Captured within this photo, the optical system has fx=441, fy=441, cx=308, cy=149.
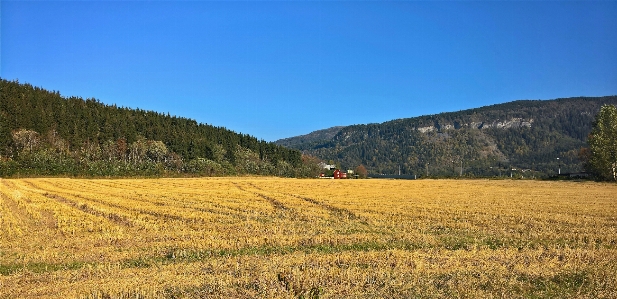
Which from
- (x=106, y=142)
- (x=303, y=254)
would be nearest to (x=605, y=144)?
(x=303, y=254)

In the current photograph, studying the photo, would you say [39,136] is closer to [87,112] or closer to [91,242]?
[87,112]

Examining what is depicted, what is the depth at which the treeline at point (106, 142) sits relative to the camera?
294 ft

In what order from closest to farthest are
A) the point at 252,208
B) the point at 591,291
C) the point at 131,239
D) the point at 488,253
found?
the point at 591,291
the point at 488,253
the point at 131,239
the point at 252,208

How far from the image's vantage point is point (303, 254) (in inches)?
568

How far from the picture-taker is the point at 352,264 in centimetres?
1230

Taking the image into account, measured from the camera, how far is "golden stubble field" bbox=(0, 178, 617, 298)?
9.77 metres

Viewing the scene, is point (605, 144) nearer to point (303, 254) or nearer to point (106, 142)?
point (303, 254)

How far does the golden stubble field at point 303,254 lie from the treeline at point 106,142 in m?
70.2

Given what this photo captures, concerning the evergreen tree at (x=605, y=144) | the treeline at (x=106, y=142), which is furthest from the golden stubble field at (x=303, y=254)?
the evergreen tree at (x=605, y=144)

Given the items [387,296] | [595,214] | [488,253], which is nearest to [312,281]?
[387,296]

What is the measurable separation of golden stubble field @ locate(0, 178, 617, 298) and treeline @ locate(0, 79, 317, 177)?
70173 millimetres

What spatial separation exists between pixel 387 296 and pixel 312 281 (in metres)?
1.84

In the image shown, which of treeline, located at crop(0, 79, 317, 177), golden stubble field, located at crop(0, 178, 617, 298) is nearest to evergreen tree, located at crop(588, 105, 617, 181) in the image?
golden stubble field, located at crop(0, 178, 617, 298)

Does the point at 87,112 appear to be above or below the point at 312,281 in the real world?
above
